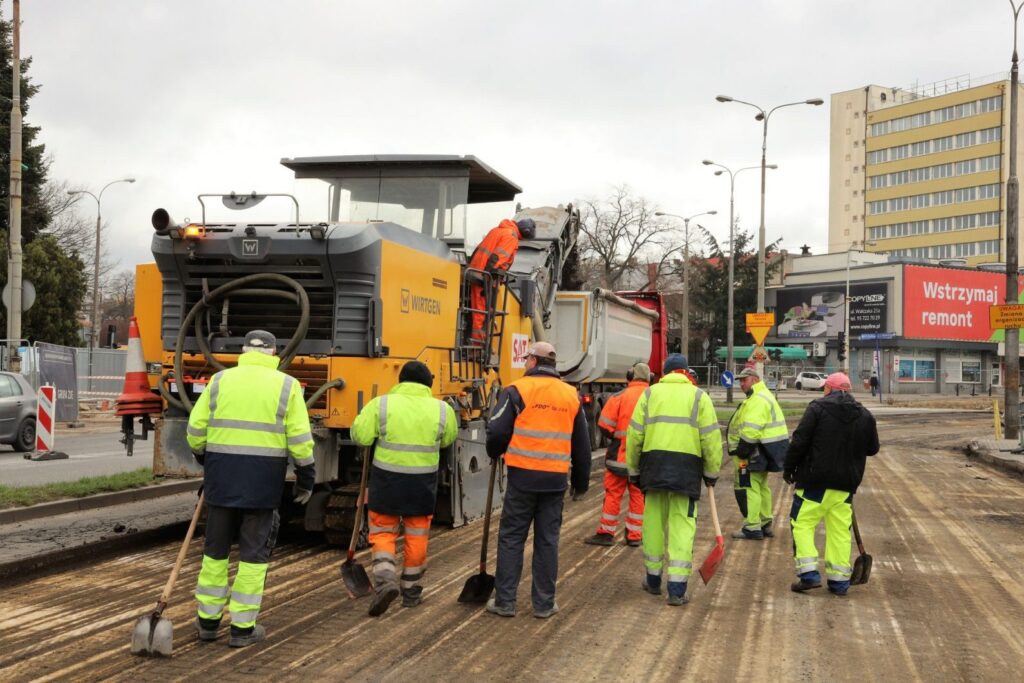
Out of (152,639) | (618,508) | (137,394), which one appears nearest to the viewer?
(152,639)

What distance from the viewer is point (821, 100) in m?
28.8

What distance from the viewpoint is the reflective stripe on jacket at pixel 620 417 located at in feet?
31.1

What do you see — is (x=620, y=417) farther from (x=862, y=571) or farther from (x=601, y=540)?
(x=862, y=571)

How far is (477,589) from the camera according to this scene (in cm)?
681

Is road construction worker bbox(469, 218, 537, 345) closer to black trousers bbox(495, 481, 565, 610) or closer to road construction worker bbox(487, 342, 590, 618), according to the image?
road construction worker bbox(487, 342, 590, 618)

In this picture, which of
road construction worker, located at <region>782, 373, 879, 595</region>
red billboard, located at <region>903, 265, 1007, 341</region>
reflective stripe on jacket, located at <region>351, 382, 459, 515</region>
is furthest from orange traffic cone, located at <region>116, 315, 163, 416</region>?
red billboard, located at <region>903, 265, 1007, 341</region>

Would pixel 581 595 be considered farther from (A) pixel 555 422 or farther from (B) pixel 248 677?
(B) pixel 248 677

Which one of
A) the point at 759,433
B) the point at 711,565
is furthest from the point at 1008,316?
the point at 711,565

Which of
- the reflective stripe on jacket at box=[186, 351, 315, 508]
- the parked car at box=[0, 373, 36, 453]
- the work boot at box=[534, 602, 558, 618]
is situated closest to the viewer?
the reflective stripe on jacket at box=[186, 351, 315, 508]

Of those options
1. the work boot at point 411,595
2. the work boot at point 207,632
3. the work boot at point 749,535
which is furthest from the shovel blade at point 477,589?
the work boot at point 749,535

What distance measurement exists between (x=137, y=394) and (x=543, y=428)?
4042 millimetres

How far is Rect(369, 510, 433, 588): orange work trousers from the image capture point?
6.64m

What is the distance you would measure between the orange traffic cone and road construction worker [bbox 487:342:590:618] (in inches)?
142

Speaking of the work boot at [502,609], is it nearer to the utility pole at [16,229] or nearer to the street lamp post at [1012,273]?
the utility pole at [16,229]
